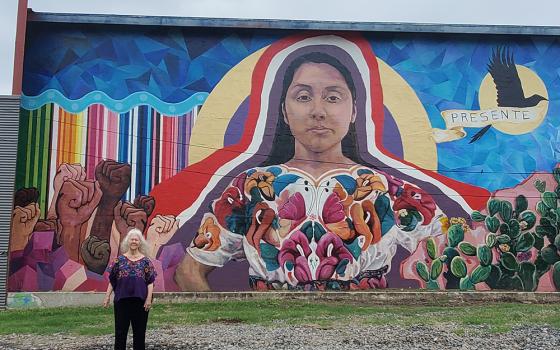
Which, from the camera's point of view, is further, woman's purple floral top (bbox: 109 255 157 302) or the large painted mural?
the large painted mural

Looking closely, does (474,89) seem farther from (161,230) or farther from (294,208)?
(161,230)

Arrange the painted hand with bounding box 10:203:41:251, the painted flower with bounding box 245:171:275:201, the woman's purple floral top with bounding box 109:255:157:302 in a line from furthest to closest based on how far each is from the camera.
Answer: the painted flower with bounding box 245:171:275:201, the painted hand with bounding box 10:203:41:251, the woman's purple floral top with bounding box 109:255:157:302

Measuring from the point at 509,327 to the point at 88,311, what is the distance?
363 inches

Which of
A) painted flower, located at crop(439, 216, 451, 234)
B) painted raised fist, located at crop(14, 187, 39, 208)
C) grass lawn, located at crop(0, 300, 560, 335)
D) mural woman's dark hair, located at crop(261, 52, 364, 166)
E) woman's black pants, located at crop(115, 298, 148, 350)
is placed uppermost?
mural woman's dark hair, located at crop(261, 52, 364, 166)

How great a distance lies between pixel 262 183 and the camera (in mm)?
17344

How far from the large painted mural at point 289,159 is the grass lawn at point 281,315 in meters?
1.56

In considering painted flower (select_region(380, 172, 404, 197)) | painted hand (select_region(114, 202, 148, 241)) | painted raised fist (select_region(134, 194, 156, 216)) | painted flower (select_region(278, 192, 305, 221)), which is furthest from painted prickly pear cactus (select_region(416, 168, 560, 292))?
painted hand (select_region(114, 202, 148, 241))

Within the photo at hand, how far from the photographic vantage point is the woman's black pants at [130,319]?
7340 mm

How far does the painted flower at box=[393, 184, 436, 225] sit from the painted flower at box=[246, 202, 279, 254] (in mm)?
3469

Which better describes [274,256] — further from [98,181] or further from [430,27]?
[430,27]

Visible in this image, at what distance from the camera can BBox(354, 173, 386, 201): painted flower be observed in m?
17.4

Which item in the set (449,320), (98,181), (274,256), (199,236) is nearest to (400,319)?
(449,320)

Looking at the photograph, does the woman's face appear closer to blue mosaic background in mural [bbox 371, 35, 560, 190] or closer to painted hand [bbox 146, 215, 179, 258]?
painted hand [bbox 146, 215, 179, 258]

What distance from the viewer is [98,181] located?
55.8 feet
